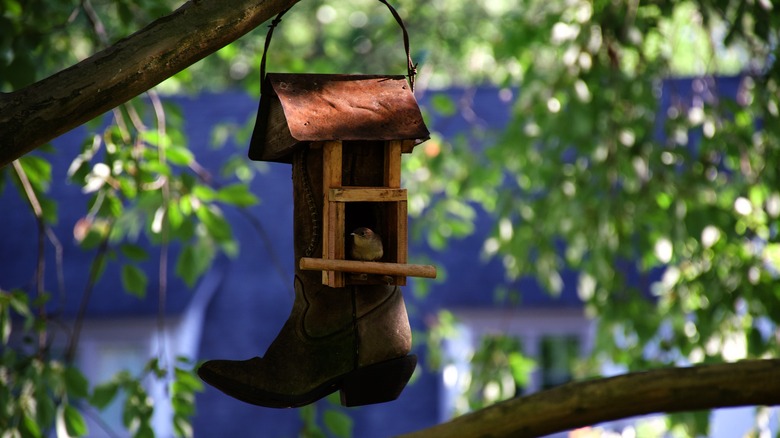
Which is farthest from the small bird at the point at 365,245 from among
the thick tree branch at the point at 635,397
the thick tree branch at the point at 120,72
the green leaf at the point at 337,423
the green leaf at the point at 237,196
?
the green leaf at the point at 337,423

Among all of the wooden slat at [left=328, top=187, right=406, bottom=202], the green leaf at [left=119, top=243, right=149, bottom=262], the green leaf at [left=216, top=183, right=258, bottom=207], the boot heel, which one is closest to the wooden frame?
the wooden slat at [left=328, top=187, right=406, bottom=202]

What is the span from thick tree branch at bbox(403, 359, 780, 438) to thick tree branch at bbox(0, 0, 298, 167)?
3.47ft

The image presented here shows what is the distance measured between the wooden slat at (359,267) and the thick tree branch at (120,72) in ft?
1.43

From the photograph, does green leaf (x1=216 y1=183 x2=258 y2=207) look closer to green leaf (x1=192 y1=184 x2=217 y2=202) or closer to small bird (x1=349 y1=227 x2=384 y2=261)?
green leaf (x1=192 y1=184 x2=217 y2=202)

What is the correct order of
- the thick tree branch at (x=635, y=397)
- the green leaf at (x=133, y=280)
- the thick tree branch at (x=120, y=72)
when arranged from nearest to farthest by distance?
the thick tree branch at (x=120, y=72) → the thick tree branch at (x=635, y=397) → the green leaf at (x=133, y=280)

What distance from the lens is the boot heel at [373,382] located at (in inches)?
76.1

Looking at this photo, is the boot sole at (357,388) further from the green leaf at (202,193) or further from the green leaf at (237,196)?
the green leaf at (202,193)

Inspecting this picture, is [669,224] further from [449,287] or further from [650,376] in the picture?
[449,287]

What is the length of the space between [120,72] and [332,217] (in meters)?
0.48

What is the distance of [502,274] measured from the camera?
22.5ft

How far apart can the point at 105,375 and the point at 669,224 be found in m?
4.42

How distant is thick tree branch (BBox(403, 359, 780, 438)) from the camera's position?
2176mm

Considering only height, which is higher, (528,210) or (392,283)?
(528,210)

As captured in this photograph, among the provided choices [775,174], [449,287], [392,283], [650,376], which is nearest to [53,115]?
[392,283]
